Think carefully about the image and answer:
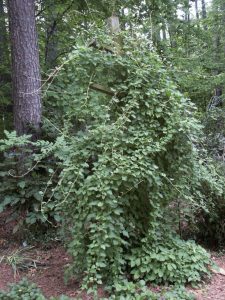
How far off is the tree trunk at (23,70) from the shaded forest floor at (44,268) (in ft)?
5.59

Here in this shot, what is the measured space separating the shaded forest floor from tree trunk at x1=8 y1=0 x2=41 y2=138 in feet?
5.59

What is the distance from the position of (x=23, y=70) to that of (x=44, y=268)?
3.05m

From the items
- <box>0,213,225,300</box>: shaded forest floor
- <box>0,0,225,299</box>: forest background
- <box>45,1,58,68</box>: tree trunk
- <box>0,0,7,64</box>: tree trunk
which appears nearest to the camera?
<box>0,0,225,299</box>: forest background

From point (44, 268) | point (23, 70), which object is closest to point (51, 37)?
point (23, 70)

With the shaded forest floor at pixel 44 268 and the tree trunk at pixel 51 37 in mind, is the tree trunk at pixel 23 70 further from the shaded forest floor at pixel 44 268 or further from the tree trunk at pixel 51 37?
the tree trunk at pixel 51 37

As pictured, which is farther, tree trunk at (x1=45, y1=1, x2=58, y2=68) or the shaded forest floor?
tree trunk at (x1=45, y1=1, x2=58, y2=68)

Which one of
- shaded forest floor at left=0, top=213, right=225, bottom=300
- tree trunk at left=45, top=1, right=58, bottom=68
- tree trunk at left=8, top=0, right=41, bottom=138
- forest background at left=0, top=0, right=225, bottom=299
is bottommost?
shaded forest floor at left=0, top=213, right=225, bottom=300

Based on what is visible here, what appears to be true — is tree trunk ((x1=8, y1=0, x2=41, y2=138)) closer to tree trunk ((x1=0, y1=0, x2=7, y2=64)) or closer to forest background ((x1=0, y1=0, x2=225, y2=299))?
forest background ((x1=0, y1=0, x2=225, y2=299))

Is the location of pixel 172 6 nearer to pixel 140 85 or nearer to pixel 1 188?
pixel 140 85

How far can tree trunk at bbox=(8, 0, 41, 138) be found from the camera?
18.1ft

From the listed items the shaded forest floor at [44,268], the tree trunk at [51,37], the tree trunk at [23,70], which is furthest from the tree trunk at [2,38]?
the shaded forest floor at [44,268]

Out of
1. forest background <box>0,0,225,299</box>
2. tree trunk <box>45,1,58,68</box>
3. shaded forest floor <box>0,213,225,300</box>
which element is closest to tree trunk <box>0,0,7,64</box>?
tree trunk <box>45,1,58,68</box>

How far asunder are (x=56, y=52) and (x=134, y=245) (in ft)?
18.5

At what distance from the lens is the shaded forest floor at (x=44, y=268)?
3.53 m
